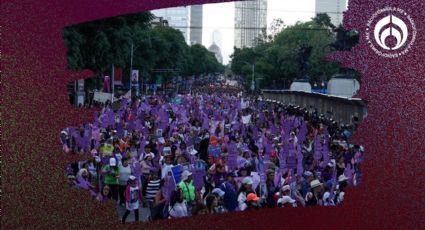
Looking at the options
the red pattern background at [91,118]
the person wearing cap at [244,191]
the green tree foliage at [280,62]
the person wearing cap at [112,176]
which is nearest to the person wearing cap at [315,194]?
the person wearing cap at [244,191]

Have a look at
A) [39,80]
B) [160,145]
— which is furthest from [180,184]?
[160,145]

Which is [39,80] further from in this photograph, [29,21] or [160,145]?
[160,145]

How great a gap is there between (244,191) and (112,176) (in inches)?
88.3

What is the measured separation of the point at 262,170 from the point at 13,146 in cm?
464

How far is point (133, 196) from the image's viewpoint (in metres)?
8.08

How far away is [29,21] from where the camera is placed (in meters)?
5.05

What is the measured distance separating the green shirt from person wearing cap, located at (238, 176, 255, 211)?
6.20ft

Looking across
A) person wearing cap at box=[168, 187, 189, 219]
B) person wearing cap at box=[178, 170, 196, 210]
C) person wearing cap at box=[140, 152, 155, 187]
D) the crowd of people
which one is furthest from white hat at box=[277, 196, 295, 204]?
person wearing cap at box=[140, 152, 155, 187]

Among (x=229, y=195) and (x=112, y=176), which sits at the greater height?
(x=229, y=195)

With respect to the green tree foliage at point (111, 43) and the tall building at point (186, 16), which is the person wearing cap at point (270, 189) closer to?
the tall building at point (186, 16)

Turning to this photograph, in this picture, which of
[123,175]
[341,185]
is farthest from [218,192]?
[123,175]

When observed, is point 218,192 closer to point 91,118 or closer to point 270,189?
point 270,189

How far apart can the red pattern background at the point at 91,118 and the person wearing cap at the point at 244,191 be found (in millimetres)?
1318

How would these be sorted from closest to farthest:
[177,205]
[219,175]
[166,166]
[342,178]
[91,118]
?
[91,118] → [177,205] → [342,178] → [219,175] → [166,166]
